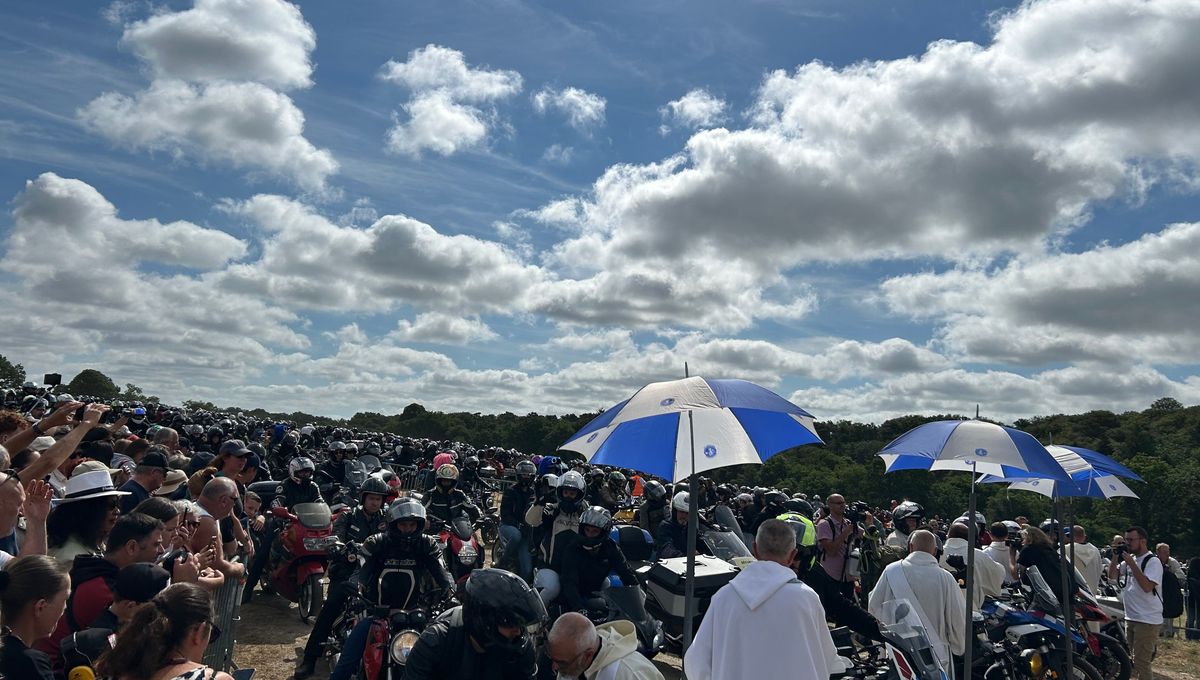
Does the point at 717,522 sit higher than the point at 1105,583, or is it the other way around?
the point at 717,522

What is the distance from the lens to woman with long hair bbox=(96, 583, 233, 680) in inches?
114

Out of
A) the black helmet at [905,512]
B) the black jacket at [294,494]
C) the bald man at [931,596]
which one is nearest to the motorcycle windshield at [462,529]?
the black jacket at [294,494]

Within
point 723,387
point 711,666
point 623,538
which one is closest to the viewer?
point 711,666

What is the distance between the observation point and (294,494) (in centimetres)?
1133

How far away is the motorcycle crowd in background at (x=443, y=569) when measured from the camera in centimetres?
412

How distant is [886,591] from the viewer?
6785 millimetres

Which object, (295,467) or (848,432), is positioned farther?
(848,432)

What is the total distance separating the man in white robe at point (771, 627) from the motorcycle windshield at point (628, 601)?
3.08 m

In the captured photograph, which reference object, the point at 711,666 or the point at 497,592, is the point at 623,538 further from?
the point at 497,592

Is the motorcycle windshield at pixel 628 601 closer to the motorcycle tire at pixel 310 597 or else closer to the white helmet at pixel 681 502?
the white helmet at pixel 681 502

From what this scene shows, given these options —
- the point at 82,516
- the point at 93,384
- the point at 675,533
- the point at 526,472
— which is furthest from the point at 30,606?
the point at 93,384

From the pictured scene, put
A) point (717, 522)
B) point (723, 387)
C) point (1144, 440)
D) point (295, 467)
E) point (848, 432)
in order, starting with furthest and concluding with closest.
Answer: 1. point (848, 432)
2. point (1144, 440)
3. point (717, 522)
4. point (295, 467)
5. point (723, 387)

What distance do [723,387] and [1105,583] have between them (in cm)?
1104

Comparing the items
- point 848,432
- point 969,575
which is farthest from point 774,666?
point 848,432
